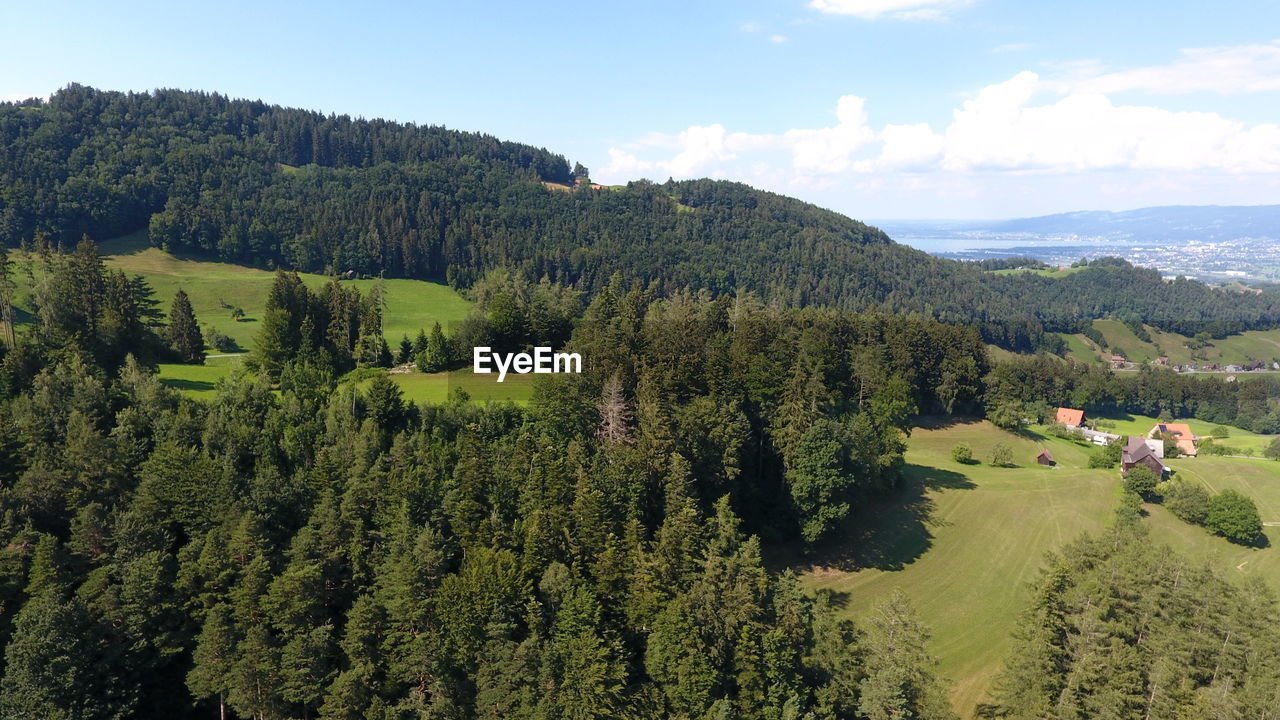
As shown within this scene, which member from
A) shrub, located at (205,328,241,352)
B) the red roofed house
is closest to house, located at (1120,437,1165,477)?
the red roofed house

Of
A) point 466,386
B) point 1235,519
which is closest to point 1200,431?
point 1235,519

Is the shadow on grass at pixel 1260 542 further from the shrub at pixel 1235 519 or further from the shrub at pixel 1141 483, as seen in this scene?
the shrub at pixel 1141 483

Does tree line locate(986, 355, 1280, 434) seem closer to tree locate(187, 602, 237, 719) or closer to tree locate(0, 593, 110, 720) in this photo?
tree locate(187, 602, 237, 719)

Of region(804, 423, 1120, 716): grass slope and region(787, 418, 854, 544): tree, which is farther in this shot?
region(787, 418, 854, 544): tree

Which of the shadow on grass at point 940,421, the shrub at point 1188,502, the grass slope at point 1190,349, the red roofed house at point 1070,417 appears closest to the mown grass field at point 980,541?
the shrub at point 1188,502

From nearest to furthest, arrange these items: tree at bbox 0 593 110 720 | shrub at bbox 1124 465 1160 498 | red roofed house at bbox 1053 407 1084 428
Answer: tree at bbox 0 593 110 720 < shrub at bbox 1124 465 1160 498 < red roofed house at bbox 1053 407 1084 428

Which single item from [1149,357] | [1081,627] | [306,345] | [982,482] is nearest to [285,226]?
[306,345]

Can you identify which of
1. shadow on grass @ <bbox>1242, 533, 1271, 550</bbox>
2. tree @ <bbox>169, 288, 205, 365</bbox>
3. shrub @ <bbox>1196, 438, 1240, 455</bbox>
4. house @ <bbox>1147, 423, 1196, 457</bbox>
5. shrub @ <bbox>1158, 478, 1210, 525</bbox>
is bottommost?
shadow on grass @ <bbox>1242, 533, 1271, 550</bbox>

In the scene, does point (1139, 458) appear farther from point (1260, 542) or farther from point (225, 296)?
point (225, 296)
